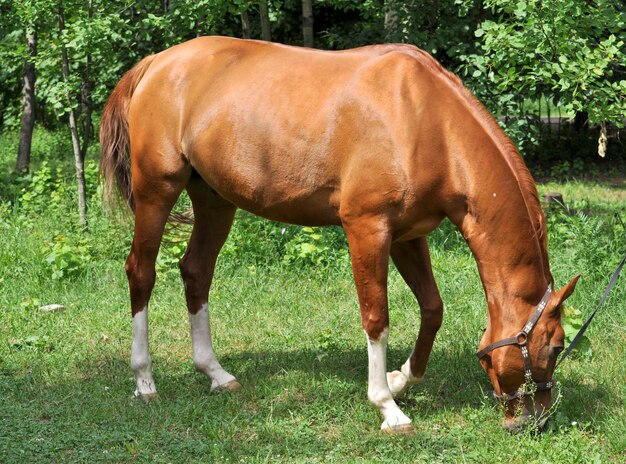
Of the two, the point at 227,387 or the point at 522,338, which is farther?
the point at 227,387

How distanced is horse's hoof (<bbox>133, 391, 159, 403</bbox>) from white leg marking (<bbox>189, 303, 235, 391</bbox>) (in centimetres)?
35

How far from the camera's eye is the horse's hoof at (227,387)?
205 inches

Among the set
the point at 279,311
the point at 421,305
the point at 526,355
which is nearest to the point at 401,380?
the point at 421,305

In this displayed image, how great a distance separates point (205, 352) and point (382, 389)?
131 centimetres

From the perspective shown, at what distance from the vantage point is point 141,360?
16.9 ft

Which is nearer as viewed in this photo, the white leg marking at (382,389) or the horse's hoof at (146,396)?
the white leg marking at (382,389)

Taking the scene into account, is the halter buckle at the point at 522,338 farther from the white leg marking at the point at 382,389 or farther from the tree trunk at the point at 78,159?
the tree trunk at the point at 78,159

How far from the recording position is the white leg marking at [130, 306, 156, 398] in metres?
5.15

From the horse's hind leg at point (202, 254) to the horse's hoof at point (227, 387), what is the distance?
19 cm

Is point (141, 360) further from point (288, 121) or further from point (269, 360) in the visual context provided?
point (288, 121)

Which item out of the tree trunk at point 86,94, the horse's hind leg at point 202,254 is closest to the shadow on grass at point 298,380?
the horse's hind leg at point 202,254

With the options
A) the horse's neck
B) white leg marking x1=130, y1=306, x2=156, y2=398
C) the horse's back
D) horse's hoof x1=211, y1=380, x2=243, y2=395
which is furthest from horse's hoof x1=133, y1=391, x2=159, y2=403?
the horse's neck

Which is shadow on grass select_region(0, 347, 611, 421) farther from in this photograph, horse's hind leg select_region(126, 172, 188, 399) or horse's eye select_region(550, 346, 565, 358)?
horse's eye select_region(550, 346, 565, 358)

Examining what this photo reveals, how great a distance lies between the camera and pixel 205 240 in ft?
18.0
